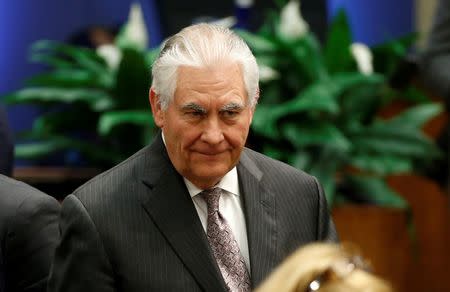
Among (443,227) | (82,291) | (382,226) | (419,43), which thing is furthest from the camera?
(419,43)

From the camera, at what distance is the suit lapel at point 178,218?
252cm

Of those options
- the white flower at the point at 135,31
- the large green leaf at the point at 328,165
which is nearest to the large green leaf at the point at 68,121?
the white flower at the point at 135,31

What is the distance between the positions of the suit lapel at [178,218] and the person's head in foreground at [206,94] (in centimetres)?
9

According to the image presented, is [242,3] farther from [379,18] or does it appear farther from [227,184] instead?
[227,184]

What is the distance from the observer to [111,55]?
5453 millimetres

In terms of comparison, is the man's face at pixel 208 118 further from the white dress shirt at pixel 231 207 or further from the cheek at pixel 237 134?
the white dress shirt at pixel 231 207

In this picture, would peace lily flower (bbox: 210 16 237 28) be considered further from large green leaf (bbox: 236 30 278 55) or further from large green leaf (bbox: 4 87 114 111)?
large green leaf (bbox: 4 87 114 111)

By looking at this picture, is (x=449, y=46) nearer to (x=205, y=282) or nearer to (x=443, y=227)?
(x=443, y=227)

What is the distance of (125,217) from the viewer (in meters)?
2.55

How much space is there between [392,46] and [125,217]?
3.23 m

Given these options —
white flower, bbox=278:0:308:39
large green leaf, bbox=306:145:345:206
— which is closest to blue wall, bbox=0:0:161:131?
white flower, bbox=278:0:308:39

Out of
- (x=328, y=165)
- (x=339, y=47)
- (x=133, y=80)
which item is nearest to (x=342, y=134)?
(x=328, y=165)

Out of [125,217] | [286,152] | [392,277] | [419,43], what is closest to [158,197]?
[125,217]

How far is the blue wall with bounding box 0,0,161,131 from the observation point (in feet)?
20.5
